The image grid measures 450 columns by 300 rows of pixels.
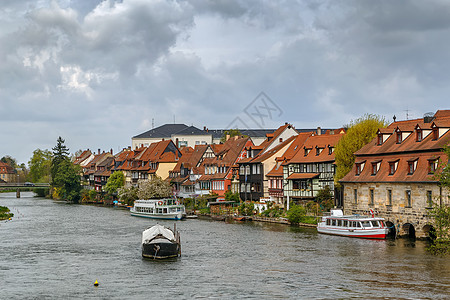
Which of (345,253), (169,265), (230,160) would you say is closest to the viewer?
(169,265)

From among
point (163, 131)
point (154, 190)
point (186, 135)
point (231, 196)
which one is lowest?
point (231, 196)

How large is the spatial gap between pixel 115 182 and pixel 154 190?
2889cm

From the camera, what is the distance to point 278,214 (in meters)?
78.8

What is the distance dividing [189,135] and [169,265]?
129091 mm

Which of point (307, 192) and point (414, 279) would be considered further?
point (307, 192)

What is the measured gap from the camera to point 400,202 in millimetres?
58938

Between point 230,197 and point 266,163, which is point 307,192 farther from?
point 230,197

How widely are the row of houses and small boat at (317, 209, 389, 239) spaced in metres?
1.83

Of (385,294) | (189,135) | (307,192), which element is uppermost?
(189,135)

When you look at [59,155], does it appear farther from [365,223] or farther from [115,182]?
[365,223]

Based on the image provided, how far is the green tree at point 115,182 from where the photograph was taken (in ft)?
461

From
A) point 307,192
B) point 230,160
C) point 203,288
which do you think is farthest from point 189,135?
point 203,288

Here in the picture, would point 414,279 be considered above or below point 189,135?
below

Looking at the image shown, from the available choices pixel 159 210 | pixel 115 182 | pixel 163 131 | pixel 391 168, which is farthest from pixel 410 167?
pixel 163 131
